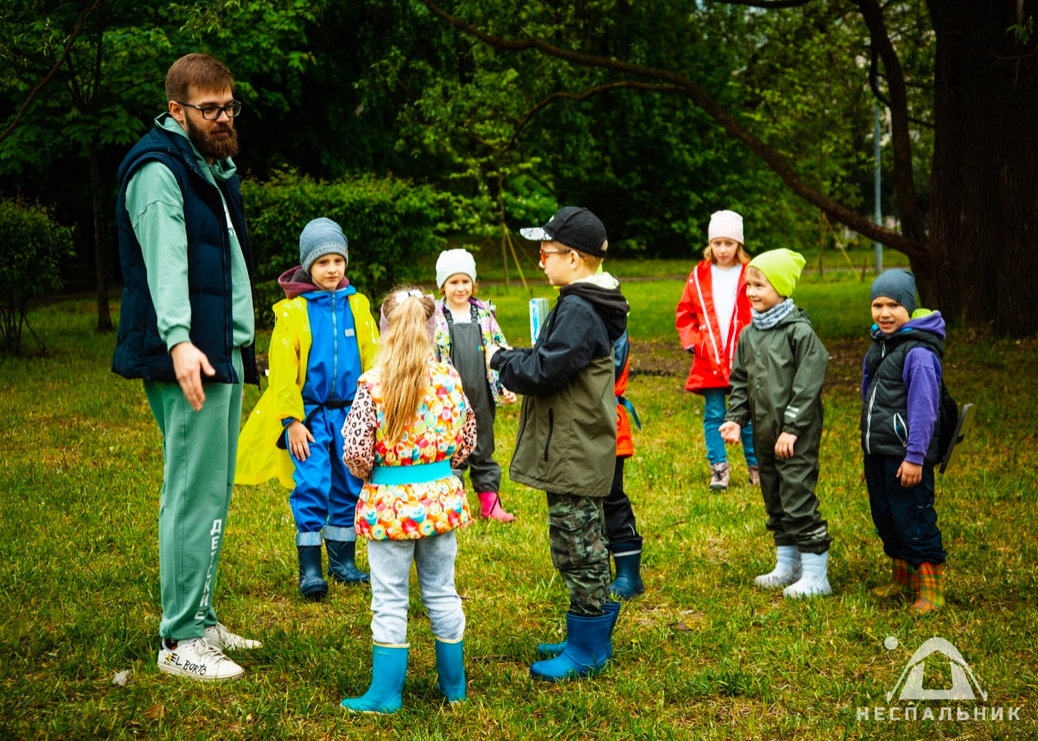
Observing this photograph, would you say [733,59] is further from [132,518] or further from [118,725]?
[118,725]

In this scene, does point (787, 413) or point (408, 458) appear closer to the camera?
point (408, 458)

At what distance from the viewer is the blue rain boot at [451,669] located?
3.57m

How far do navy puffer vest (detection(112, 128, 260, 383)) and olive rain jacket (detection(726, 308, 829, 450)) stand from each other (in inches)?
102

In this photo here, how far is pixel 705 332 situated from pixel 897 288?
243 cm

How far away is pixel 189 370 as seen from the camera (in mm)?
3373

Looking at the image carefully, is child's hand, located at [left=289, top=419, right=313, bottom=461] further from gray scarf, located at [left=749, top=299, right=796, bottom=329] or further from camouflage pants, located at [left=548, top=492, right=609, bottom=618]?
gray scarf, located at [left=749, top=299, right=796, bottom=329]

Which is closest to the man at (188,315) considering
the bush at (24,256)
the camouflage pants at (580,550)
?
the camouflage pants at (580,550)

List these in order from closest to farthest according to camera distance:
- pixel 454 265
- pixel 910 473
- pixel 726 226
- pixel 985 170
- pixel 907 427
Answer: pixel 910 473, pixel 907 427, pixel 454 265, pixel 726 226, pixel 985 170

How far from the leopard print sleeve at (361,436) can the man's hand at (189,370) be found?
533 mm

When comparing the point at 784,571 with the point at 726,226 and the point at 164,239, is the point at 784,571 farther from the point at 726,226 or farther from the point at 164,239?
the point at 164,239

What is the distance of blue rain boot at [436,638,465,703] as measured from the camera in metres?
3.57

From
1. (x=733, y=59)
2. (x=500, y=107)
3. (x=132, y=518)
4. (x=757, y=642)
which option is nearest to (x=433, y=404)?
(x=757, y=642)

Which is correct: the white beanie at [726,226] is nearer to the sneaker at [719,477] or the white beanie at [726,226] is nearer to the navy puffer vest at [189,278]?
the sneaker at [719,477]

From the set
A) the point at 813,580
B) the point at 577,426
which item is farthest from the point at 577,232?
the point at 813,580
